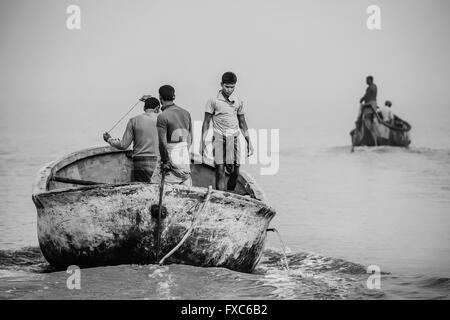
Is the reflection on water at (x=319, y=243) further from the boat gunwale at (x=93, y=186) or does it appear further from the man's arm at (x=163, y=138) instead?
the man's arm at (x=163, y=138)

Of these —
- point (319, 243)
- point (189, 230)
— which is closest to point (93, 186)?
point (189, 230)

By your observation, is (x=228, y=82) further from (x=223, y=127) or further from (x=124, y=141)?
(x=124, y=141)

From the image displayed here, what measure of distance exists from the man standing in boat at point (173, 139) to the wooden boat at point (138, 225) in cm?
37

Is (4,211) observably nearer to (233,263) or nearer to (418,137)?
(233,263)

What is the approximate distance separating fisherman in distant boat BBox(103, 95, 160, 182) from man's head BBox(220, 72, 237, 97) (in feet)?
2.62

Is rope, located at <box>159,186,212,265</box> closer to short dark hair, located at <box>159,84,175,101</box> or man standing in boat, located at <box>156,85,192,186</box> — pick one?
man standing in boat, located at <box>156,85,192,186</box>

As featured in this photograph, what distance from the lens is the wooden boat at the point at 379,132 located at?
22391mm

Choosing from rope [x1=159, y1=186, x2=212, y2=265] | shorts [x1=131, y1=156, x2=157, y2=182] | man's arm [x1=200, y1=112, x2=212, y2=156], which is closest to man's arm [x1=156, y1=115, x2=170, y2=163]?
rope [x1=159, y1=186, x2=212, y2=265]

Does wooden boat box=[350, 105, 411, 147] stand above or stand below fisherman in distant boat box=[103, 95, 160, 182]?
below

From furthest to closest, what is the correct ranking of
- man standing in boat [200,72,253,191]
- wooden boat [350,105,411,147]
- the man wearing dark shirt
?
wooden boat [350,105,411,147]
the man wearing dark shirt
man standing in boat [200,72,253,191]

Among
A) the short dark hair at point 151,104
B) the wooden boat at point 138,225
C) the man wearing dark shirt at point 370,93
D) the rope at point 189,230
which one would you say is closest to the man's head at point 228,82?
the short dark hair at point 151,104

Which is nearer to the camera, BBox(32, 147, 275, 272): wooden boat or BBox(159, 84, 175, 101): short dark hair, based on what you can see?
BBox(32, 147, 275, 272): wooden boat

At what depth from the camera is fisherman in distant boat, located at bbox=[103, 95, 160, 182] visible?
10.0 meters

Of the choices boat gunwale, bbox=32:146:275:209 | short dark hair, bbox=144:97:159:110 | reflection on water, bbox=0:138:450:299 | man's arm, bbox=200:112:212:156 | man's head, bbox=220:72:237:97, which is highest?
man's head, bbox=220:72:237:97
